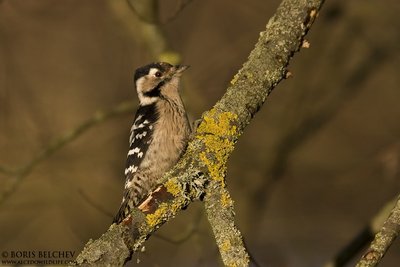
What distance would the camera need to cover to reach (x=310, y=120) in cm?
657

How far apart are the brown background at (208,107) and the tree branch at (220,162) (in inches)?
57.2

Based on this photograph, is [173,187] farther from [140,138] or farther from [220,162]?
[140,138]

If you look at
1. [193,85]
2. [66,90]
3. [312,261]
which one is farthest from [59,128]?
[193,85]

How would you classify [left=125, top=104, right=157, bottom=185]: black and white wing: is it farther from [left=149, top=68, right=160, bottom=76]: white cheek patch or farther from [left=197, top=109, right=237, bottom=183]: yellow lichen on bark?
[left=197, top=109, right=237, bottom=183]: yellow lichen on bark

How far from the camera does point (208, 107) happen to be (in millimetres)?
7035

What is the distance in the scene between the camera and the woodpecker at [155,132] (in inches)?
200

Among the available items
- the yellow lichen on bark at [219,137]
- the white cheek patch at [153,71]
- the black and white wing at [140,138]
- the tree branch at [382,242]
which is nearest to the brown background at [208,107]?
the black and white wing at [140,138]

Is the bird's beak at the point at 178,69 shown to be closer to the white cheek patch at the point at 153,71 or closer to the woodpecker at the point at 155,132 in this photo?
the woodpecker at the point at 155,132

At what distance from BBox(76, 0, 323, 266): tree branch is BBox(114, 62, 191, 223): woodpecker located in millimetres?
1515

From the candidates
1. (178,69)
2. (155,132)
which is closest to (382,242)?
(155,132)

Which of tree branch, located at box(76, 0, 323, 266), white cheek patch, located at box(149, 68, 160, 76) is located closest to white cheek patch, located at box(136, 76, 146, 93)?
white cheek patch, located at box(149, 68, 160, 76)

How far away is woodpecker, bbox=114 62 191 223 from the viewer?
5.07 meters

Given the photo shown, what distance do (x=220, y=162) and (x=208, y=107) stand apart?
12.5 feet

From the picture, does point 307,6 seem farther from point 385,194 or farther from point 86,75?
point 86,75
